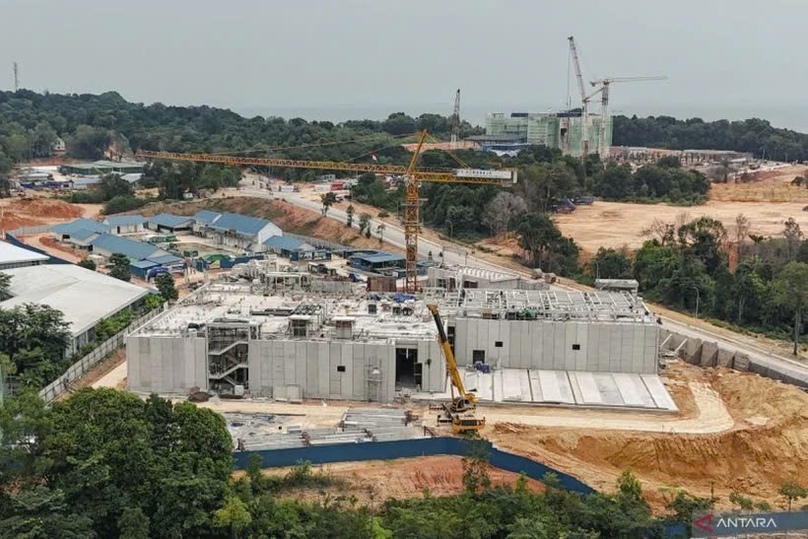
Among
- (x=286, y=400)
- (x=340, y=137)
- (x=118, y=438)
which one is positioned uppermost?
(x=340, y=137)

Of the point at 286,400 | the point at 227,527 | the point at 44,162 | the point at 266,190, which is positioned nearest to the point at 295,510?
the point at 227,527

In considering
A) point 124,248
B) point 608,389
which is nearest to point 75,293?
point 124,248

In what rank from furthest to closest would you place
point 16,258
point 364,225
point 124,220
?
point 124,220 < point 364,225 < point 16,258

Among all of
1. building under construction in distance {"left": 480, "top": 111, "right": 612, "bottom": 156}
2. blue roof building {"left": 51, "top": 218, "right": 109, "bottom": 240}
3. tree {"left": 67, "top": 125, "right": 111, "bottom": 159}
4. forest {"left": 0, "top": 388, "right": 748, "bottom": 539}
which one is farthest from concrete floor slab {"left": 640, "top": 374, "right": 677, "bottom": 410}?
tree {"left": 67, "top": 125, "right": 111, "bottom": 159}

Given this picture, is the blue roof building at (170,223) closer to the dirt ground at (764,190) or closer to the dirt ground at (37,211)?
the dirt ground at (37,211)

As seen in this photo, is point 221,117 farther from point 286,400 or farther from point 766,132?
point 286,400

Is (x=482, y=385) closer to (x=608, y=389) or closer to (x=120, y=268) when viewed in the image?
(x=608, y=389)
